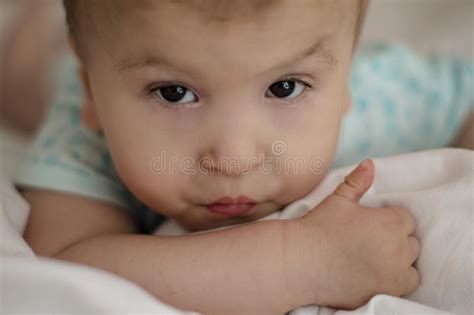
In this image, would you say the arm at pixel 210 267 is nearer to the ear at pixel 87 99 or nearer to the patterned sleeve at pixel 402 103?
the ear at pixel 87 99

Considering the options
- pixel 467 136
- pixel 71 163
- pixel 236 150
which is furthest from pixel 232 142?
pixel 467 136

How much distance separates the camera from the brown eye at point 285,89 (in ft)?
→ 2.59

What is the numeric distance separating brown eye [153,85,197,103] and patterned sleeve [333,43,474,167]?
0.45 m

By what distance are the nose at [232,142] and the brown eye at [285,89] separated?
0.04m

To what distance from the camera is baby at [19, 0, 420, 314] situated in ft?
2.40

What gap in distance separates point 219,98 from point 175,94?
0.06 metres

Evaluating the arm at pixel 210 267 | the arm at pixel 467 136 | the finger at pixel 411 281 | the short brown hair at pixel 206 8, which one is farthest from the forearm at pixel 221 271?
the arm at pixel 467 136

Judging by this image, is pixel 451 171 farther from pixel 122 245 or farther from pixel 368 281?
pixel 122 245

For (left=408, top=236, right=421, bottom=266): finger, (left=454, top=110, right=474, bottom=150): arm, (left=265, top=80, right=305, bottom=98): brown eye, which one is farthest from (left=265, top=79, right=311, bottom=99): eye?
(left=454, top=110, right=474, bottom=150): arm

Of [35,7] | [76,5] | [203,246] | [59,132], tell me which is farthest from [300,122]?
[35,7]

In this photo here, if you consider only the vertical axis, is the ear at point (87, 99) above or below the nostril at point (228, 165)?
above

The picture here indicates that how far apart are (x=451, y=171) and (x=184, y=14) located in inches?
15.7

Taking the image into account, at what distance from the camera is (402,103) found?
4.04ft

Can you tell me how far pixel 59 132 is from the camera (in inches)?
44.3
